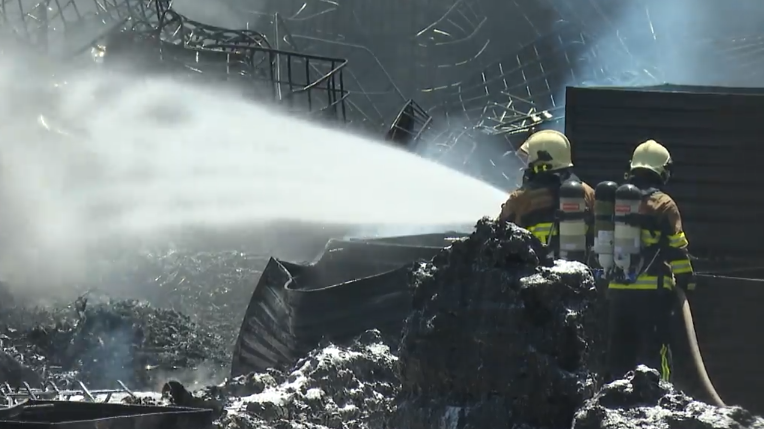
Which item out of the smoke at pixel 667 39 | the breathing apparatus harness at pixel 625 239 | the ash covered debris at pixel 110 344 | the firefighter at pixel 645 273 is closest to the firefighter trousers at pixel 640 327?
the firefighter at pixel 645 273

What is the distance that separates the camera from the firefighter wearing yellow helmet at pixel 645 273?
729 cm

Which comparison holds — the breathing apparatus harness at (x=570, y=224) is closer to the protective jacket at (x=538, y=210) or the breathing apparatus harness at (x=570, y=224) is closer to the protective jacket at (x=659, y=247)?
the protective jacket at (x=538, y=210)

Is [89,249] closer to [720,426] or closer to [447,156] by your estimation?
[447,156]

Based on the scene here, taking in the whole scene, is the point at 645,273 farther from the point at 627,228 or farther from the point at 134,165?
the point at 134,165

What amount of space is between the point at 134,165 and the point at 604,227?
31.5ft

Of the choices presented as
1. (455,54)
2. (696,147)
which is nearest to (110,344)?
(696,147)

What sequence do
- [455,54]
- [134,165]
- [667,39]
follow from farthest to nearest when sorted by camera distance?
1. [455,54]
2. [667,39]
3. [134,165]

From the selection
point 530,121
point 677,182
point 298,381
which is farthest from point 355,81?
point 298,381

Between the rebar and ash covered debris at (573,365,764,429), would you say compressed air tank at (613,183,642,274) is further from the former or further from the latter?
ash covered debris at (573,365,764,429)

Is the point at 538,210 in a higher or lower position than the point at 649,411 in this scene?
higher

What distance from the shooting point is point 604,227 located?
7.51m

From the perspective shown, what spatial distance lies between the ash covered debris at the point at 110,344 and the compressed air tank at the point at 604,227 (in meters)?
4.31

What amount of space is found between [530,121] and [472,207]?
7.52m

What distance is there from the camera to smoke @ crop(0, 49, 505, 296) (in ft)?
49.7
